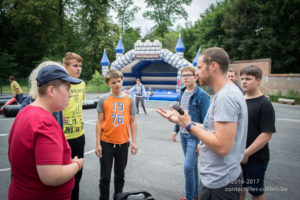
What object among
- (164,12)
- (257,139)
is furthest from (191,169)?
(164,12)

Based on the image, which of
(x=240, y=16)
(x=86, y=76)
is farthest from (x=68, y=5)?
(x=240, y=16)

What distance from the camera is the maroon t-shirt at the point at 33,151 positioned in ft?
4.16

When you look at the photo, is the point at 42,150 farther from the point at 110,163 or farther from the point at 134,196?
the point at 110,163

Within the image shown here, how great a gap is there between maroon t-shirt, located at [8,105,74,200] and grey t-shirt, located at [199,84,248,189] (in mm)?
1134

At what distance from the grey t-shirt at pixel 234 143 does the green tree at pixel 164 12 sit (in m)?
44.2

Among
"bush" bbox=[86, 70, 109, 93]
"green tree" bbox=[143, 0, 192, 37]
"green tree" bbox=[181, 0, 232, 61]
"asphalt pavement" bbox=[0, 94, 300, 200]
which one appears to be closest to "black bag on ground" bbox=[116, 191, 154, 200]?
"asphalt pavement" bbox=[0, 94, 300, 200]

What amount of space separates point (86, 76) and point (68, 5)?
10569 mm

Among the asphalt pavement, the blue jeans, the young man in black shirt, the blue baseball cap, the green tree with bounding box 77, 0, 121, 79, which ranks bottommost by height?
the asphalt pavement

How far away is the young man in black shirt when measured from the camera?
2.39 metres

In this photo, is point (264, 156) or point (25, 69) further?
point (25, 69)

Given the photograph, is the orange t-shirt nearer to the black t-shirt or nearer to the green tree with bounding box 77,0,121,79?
the black t-shirt

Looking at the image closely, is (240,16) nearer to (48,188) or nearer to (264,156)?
(264,156)

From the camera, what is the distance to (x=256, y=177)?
7.98 ft

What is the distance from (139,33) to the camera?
55875 millimetres
